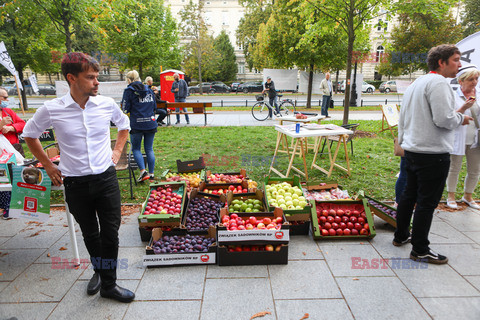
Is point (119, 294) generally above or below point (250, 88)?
below

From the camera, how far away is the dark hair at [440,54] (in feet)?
9.77

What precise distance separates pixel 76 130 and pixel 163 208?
188 centimetres

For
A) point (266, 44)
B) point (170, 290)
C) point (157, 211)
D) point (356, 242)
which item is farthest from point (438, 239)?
point (266, 44)

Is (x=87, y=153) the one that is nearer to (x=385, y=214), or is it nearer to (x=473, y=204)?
(x=385, y=214)

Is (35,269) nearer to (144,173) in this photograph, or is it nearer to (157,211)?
(157,211)

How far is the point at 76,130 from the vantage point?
2.38 metres

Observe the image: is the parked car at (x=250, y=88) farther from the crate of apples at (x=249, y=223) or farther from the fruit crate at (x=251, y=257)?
the fruit crate at (x=251, y=257)

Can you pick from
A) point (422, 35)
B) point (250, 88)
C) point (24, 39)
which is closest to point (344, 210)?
point (24, 39)

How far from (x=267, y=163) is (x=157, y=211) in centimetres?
358

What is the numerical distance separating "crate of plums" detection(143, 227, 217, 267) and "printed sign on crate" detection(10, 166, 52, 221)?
1.10 metres

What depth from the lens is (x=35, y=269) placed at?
10.9ft

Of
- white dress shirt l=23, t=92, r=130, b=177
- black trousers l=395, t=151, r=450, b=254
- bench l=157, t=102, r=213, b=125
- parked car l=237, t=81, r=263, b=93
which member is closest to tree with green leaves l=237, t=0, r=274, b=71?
parked car l=237, t=81, r=263, b=93

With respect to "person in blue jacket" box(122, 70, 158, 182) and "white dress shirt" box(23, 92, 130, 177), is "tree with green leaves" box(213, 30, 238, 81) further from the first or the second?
"white dress shirt" box(23, 92, 130, 177)

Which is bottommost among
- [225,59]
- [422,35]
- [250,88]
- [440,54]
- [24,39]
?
[250,88]
